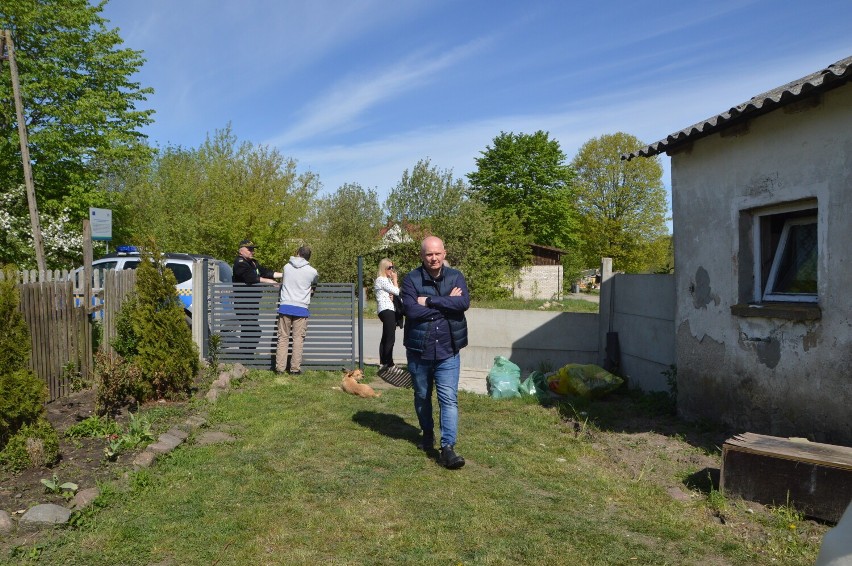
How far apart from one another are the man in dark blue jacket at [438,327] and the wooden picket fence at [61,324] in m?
3.83

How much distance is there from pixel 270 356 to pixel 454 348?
563 cm

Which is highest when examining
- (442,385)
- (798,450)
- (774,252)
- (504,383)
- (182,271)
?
(774,252)

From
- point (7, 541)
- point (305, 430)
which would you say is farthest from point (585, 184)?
point (7, 541)

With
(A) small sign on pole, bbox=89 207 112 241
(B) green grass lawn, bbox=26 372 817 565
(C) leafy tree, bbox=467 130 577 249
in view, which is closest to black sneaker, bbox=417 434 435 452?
(B) green grass lawn, bbox=26 372 817 565

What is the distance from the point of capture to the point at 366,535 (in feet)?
13.5

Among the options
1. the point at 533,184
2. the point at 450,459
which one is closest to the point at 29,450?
the point at 450,459

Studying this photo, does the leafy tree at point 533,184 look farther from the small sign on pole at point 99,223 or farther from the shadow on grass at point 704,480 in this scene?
the shadow on grass at point 704,480

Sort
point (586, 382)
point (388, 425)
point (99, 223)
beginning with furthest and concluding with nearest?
point (99, 223)
point (586, 382)
point (388, 425)

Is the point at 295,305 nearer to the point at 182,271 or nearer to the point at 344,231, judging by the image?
the point at 182,271

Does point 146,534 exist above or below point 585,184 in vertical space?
below

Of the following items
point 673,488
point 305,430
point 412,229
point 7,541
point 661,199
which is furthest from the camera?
point 661,199

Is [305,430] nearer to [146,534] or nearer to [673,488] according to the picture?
[146,534]

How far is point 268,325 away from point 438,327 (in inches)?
215

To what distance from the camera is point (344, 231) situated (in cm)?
3344
